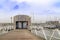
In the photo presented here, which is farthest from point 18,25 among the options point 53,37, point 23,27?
point 53,37

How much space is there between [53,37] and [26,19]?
2917 cm

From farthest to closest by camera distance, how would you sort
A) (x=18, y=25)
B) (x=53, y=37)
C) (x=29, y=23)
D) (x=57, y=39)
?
1. (x=18, y=25)
2. (x=29, y=23)
3. (x=53, y=37)
4. (x=57, y=39)

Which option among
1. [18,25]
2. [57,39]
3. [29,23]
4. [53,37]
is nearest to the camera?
[57,39]

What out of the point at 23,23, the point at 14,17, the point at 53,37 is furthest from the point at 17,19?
the point at 53,37

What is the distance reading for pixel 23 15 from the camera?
40.1 meters

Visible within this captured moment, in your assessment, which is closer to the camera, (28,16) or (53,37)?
(53,37)

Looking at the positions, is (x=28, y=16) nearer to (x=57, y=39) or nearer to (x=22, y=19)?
(x=22, y=19)

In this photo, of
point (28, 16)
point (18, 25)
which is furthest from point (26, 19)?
point (18, 25)

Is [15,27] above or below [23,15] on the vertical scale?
below

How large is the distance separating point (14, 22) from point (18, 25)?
9.67ft

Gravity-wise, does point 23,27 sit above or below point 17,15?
below

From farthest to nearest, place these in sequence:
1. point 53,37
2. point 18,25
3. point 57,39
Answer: point 18,25 → point 53,37 → point 57,39

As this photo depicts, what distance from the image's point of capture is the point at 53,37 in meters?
10.2

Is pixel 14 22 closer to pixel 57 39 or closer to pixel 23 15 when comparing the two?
pixel 23 15
